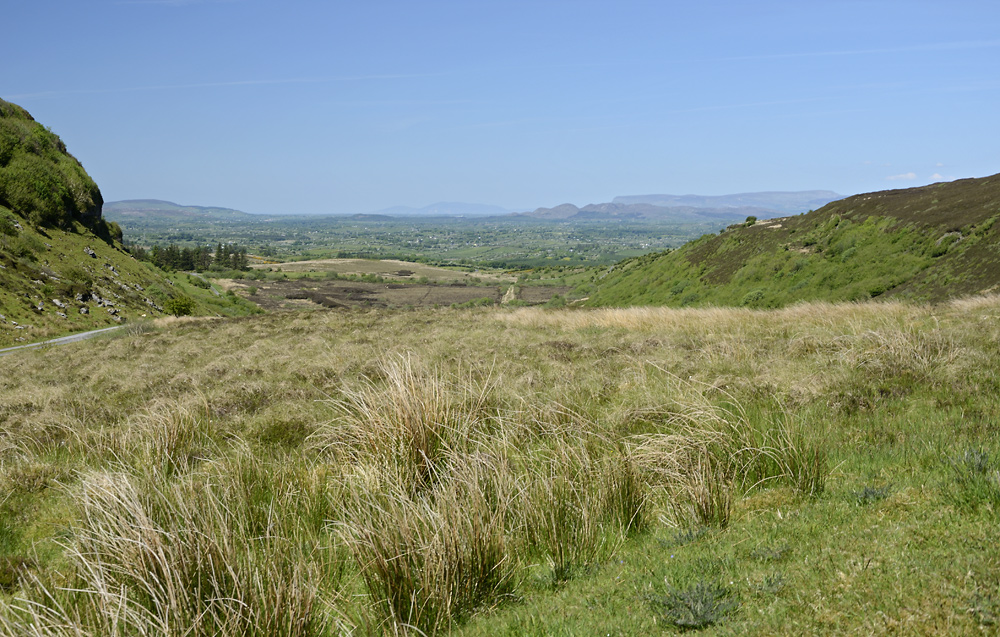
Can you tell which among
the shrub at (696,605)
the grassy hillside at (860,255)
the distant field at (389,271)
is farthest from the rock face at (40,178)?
the distant field at (389,271)

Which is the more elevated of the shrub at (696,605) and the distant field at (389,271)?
the shrub at (696,605)

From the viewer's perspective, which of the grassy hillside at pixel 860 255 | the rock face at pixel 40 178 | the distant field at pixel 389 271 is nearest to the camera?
the grassy hillside at pixel 860 255

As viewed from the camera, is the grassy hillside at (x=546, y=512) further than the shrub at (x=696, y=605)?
Yes

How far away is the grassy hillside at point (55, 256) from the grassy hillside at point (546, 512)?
34929mm

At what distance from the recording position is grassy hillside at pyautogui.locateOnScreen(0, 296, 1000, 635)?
333 centimetres

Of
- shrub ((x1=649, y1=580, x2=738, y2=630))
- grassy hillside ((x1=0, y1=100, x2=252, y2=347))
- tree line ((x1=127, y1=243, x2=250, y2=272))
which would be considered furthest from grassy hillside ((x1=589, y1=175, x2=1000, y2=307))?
tree line ((x1=127, y1=243, x2=250, y2=272))

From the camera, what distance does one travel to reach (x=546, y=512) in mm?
4711

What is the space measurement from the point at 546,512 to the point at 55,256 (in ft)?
184

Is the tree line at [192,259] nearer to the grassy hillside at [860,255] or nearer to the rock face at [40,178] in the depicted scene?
the rock face at [40,178]

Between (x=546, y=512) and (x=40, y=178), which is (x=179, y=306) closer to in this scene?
(x=40, y=178)

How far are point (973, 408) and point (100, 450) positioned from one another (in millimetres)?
10043

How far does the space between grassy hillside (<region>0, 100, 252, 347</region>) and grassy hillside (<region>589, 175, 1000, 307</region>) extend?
139ft

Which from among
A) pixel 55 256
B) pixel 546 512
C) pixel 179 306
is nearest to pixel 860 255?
pixel 546 512

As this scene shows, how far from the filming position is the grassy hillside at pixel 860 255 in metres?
27.5
